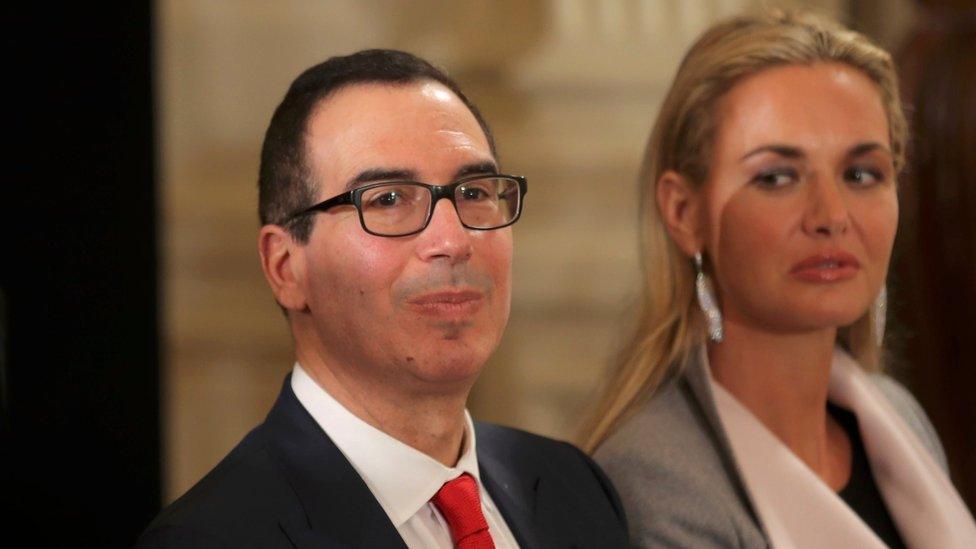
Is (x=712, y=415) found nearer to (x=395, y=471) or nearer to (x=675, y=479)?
(x=675, y=479)

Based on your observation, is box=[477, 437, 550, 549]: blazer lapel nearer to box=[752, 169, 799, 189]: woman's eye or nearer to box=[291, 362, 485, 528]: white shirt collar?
box=[291, 362, 485, 528]: white shirt collar

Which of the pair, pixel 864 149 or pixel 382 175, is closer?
pixel 382 175

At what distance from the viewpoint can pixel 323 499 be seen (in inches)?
66.7

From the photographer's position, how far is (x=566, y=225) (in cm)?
417

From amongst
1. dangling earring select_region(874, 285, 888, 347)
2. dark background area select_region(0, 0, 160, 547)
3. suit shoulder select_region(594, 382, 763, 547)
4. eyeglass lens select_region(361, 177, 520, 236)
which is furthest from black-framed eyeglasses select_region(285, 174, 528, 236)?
dark background area select_region(0, 0, 160, 547)

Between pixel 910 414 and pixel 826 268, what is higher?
pixel 826 268

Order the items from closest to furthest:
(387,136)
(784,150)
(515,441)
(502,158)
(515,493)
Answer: (387,136)
(515,493)
(515,441)
(784,150)
(502,158)

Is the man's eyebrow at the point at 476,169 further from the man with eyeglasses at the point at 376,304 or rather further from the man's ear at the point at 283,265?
the man's ear at the point at 283,265

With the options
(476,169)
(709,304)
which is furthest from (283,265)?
(709,304)

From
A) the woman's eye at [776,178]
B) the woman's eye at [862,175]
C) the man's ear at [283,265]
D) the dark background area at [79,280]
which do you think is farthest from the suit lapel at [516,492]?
the dark background area at [79,280]

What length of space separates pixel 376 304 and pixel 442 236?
113mm

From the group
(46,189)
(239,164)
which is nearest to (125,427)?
(46,189)

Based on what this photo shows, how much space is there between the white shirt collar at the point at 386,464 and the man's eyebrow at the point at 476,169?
32cm

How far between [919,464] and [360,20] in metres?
2.04
